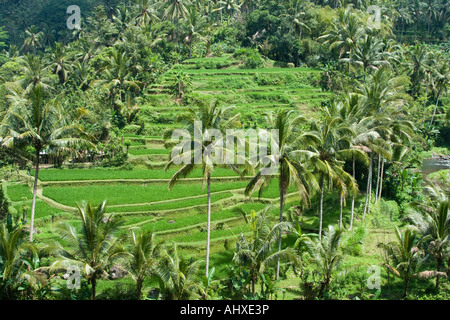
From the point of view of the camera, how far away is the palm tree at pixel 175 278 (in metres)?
16.0

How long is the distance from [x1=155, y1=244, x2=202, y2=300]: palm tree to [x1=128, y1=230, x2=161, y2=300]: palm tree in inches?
12.3

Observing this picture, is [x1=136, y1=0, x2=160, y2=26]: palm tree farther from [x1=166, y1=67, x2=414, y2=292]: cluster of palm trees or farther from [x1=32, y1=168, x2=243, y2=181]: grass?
[x1=166, y1=67, x2=414, y2=292]: cluster of palm trees

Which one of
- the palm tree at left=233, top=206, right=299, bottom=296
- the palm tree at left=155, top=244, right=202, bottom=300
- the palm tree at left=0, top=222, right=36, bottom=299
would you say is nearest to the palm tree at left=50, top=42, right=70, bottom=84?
the palm tree at left=0, top=222, right=36, bottom=299

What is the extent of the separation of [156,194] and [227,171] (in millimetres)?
5592

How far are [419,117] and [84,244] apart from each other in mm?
35572

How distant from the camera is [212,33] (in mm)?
52812

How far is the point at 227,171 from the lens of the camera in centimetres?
2923

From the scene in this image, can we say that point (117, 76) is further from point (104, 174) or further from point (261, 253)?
point (261, 253)

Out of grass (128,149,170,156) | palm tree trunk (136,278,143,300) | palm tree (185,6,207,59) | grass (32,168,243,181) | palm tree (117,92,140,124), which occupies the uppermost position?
palm tree (185,6,207,59)

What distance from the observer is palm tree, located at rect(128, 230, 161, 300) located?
52.5ft

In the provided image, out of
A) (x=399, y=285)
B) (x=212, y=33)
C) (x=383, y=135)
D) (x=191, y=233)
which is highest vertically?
(x=212, y=33)

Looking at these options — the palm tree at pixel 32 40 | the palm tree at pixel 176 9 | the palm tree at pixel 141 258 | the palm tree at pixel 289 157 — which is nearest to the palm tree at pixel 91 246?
the palm tree at pixel 141 258
